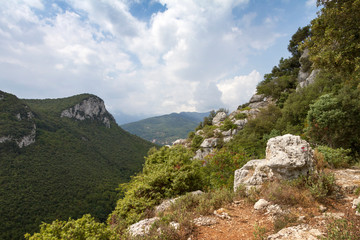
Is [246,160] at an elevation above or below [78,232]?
below

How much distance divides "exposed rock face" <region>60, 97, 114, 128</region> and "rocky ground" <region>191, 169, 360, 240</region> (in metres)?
150

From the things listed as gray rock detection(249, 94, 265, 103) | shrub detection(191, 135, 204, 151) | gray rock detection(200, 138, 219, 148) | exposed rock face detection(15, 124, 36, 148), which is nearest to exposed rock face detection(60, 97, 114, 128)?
exposed rock face detection(15, 124, 36, 148)

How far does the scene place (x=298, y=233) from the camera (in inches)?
121

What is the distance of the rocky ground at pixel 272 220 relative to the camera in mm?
3195

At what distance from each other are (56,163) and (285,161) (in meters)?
95.4

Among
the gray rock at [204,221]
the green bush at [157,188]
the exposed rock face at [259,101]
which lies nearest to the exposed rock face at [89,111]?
the exposed rock face at [259,101]

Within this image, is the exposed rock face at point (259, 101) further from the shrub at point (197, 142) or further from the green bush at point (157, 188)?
the green bush at point (157, 188)

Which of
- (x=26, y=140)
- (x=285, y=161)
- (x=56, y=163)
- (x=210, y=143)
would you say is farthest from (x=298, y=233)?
(x=26, y=140)

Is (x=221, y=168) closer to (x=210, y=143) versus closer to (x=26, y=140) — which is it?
(x=210, y=143)

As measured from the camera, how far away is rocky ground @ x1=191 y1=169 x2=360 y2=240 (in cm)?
320

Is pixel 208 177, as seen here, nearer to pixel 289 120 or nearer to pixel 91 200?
pixel 289 120

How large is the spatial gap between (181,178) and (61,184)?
7538 centimetres

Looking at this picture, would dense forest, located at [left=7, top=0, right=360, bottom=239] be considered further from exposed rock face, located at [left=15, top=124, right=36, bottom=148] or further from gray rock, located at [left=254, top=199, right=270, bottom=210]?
exposed rock face, located at [left=15, top=124, right=36, bottom=148]

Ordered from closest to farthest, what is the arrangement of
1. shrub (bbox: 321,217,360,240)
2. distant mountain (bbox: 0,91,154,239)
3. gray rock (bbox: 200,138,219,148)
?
shrub (bbox: 321,217,360,240) → gray rock (bbox: 200,138,219,148) → distant mountain (bbox: 0,91,154,239)
